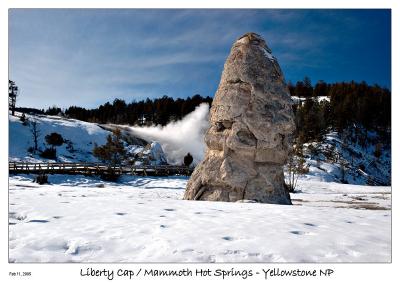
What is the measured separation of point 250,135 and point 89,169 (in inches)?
883

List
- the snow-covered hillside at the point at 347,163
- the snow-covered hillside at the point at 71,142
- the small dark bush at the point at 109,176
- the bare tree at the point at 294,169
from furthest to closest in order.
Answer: the snow-covered hillside at the point at 71,142
the snow-covered hillside at the point at 347,163
the small dark bush at the point at 109,176
the bare tree at the point at 294,169

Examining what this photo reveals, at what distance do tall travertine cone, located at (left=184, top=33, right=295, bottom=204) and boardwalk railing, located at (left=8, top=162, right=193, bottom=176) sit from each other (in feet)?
64.4

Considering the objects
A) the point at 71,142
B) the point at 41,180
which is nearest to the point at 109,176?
the point at 41,180

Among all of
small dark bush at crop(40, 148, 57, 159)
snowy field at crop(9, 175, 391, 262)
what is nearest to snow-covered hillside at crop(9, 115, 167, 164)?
small dark bush at crop(40, 148, 57, 159)

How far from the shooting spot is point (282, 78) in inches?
541

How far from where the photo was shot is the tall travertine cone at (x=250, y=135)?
41.6ft

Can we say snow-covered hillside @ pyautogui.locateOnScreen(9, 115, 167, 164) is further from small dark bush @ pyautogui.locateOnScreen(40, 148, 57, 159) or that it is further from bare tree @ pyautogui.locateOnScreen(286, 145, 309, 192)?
bare tree @ pyautogui.locateOnScreen(286, 145, 309, 192)

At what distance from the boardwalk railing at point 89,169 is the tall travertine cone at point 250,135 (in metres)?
19.6

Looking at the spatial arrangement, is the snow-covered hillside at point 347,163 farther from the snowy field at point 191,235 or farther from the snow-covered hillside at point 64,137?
the snowy field at point 191,235

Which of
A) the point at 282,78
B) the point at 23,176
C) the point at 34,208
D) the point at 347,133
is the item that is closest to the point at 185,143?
the point at 347,133

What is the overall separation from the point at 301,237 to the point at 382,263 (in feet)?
3.71

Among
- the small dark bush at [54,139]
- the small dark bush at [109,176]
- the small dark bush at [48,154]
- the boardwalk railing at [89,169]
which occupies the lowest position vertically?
the small dark bush at [109,176]

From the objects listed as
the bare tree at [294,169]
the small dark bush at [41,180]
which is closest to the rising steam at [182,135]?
the bare tree at [294,169]
